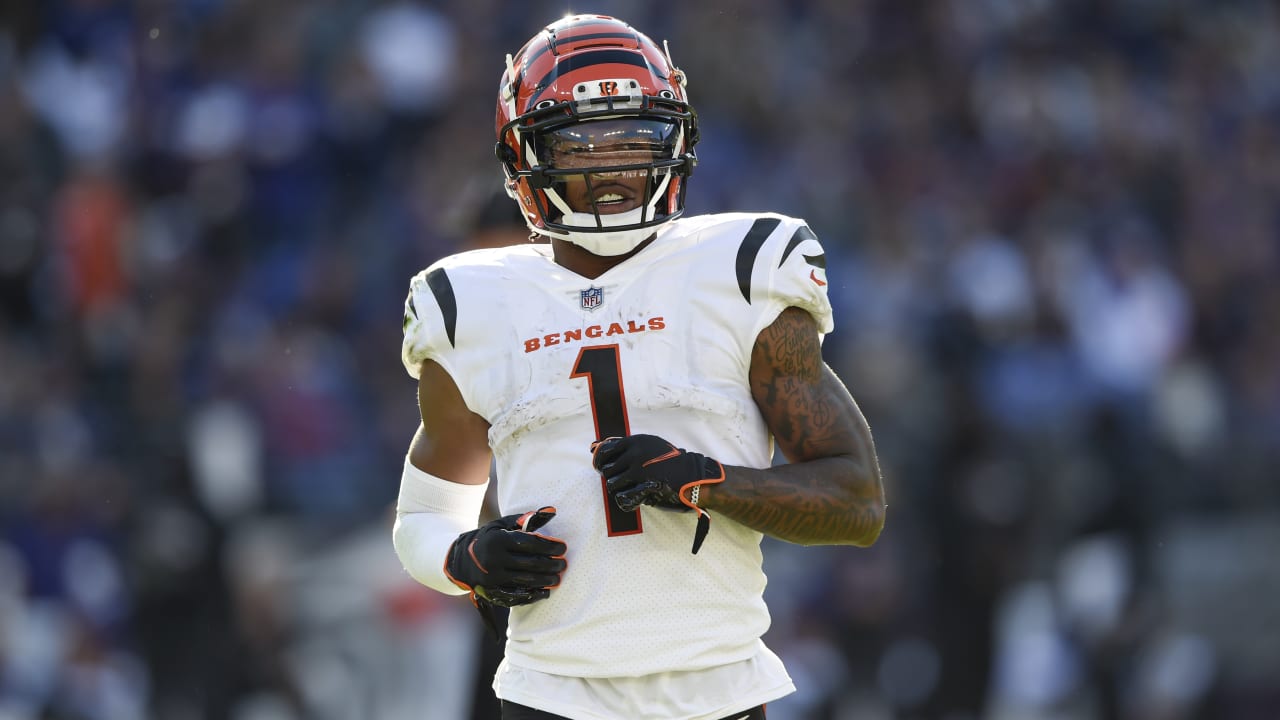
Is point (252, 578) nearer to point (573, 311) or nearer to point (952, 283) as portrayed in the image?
point (952, 283)

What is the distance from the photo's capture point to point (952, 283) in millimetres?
9203

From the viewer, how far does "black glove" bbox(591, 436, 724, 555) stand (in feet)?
9.52

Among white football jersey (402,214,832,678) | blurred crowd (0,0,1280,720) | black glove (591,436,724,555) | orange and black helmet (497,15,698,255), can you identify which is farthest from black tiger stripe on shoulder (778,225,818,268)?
blurred crowd (0,0,1280,720)

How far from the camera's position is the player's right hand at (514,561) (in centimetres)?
301

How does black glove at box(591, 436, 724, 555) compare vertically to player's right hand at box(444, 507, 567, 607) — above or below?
above

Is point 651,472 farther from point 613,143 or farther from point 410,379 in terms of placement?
point 410,379

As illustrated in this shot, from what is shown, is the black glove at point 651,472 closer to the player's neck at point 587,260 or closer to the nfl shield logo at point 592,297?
the nfl shield logo at point 592,297

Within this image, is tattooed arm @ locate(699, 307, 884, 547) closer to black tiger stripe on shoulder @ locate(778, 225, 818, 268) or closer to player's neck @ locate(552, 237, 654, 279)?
black tiger stripe on shoulder @ locate(778, 225, 818, 268)

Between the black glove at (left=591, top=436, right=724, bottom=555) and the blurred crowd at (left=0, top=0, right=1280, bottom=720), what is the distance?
4703 millimetres

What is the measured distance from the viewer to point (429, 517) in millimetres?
3383

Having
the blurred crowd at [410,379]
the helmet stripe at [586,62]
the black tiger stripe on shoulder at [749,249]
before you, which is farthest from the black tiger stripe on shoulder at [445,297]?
the blurred crowd at [410,379]

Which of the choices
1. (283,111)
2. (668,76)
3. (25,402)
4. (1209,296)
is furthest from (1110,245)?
(668,76)

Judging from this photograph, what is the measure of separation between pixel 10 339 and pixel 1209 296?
21.1ft

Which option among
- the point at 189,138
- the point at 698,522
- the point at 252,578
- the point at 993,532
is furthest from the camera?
the point at 189,138
